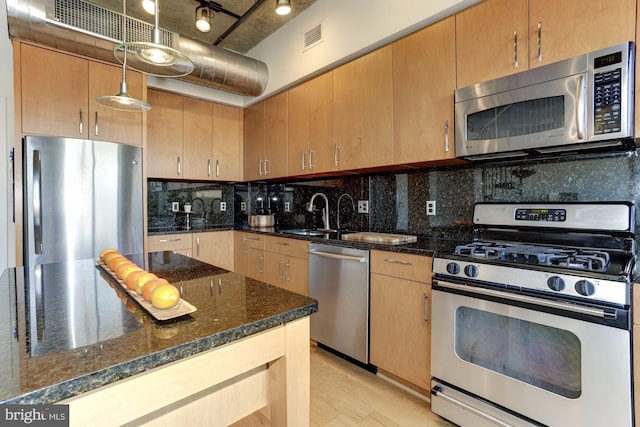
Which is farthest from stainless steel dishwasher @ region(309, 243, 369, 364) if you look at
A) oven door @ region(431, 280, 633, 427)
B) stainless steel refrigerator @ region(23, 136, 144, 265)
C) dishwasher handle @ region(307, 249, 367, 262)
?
stainless steel refrigerator @ region(23, 136, 144, 265)

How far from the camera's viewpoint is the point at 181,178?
353 centimetres

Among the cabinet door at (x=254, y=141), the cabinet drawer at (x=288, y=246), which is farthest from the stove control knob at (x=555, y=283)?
the cabinet door at (x=254, y=141)

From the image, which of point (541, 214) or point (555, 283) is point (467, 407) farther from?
point (541, 214)

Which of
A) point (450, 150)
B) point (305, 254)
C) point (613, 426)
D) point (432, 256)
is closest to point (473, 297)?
point (432, 256)

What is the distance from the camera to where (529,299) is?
4.54ft

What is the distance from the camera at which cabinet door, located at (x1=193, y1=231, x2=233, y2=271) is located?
343 centimetres

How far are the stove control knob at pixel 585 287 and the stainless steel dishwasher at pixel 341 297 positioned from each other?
1.14 meters

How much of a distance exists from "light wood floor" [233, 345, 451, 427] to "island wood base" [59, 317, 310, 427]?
35.9 inches

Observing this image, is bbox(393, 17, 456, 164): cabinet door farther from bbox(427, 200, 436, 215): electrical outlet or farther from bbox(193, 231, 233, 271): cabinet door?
bbox(193, 231, 233, 271): cabinet door

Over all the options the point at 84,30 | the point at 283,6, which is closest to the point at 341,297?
the point at 283,6

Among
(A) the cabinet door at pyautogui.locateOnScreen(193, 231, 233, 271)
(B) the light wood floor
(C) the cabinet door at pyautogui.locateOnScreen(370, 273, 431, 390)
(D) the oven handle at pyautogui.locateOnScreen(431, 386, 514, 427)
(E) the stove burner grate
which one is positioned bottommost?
(B) the light wood floor

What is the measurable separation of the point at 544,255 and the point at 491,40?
1.19m

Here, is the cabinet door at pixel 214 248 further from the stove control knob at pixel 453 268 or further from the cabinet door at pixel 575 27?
the cabinet door at pixel 575 27

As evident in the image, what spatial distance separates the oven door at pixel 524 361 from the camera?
1213 millimetres
